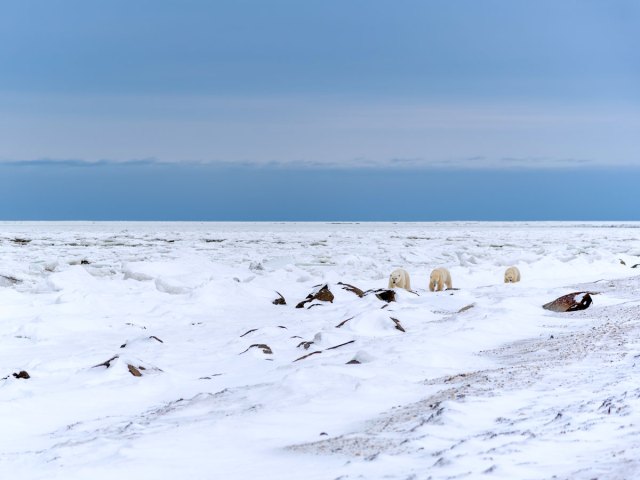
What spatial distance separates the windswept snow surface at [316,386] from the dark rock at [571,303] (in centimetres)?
12

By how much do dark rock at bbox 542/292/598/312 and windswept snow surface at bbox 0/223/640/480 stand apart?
0.41 ft

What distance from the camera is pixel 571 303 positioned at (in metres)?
7.93

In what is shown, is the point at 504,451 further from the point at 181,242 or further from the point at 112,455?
the point at 181,242

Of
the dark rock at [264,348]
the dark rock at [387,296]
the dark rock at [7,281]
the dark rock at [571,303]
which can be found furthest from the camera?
the dark rock at [7,281]

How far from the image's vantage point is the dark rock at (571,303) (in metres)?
7.89

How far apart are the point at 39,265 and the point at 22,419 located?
36.7ft

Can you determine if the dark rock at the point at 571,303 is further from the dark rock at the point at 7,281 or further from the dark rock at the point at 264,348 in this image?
the dark rock at the point at 7,281

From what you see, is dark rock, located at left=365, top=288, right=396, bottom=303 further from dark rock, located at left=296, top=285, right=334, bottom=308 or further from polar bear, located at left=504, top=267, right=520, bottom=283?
polar bear, located at left=504, top=267, right=520, bottom=283

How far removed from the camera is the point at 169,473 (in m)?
3.29

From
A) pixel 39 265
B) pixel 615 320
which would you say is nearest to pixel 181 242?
pixel 39 265

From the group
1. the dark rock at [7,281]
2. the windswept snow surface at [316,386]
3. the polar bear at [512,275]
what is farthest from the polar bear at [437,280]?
the dark rock at [7,281]

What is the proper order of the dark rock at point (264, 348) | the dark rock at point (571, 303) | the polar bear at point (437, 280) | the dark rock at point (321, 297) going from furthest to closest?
the polar bear at point (437, 280) → the dark rock at point (321, 297) → the dark rock at point (571, 303) → the dark rock at point (264, 348)

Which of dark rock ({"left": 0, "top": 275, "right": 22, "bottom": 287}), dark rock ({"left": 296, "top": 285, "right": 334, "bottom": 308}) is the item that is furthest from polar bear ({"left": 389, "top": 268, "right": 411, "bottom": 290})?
dark rock ({"left": 0, "top": 275, "right": 22, "bottom": 287})

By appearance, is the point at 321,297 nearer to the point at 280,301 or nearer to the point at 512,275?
the point at 280,301
